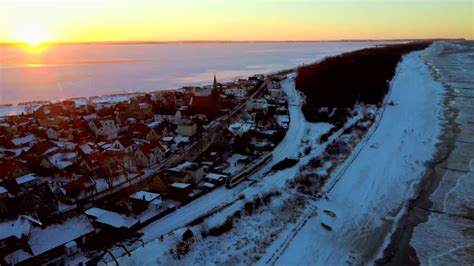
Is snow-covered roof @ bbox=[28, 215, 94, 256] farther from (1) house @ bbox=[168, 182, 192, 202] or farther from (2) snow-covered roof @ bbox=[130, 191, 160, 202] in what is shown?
(1) house @ bbox=[168, 182, 192, 202]

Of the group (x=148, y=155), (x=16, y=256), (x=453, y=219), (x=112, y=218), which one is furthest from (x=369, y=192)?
(x=16, y=256)

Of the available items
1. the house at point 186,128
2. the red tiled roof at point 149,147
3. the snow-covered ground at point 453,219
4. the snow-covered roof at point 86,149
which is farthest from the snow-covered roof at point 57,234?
the house at point 186,128

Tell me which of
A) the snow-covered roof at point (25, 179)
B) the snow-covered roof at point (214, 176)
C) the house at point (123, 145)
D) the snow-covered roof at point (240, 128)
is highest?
the house at point (123, 145)

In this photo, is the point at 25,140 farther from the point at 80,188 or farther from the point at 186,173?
the point at 186,173

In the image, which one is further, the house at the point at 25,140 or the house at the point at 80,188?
the house at the point at 25,140

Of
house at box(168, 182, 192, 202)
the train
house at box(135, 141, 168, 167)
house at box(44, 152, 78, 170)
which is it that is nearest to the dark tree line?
the train

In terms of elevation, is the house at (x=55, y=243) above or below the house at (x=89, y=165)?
above

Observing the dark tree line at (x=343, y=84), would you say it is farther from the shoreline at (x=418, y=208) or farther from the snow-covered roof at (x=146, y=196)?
the snow-covered roof at (x=146, y=196)
